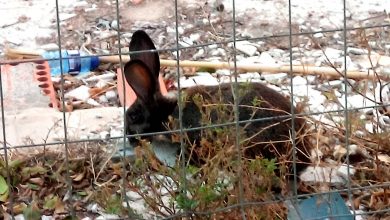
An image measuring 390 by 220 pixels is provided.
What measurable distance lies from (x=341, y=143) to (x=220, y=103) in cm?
78

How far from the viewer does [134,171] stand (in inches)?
151

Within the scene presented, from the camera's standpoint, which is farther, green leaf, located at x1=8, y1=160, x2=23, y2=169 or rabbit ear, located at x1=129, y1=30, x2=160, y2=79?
rabbit ear, located at x1=129, y1=30, x2=160, y2=79

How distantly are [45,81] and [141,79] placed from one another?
901 millimetres

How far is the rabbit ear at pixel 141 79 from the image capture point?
4.51 meters

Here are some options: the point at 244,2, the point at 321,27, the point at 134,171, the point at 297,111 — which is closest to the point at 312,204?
the point at 297,111

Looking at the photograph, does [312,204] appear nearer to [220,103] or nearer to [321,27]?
[220,103]

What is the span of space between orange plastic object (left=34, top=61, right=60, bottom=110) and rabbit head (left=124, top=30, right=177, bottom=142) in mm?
518

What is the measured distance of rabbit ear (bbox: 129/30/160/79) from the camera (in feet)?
15.2

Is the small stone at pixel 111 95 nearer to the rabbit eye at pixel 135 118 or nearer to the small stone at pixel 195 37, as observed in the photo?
the rabbit eye at pixel 135 118

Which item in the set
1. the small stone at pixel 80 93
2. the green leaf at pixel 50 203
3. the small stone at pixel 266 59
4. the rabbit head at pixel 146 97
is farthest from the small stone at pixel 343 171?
the small stone at pixel 80 93

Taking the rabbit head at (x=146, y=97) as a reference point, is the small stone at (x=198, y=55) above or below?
above

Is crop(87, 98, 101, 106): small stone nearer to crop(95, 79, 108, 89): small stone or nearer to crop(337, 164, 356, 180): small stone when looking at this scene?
crop(95, 79, 108, 89): small stone

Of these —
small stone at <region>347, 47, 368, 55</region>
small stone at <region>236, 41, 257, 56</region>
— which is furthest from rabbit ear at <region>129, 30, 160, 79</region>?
small stone at <region>347, 47, 368, 55</region>

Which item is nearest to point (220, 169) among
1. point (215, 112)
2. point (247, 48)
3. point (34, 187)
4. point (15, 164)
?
point (215, 112)
